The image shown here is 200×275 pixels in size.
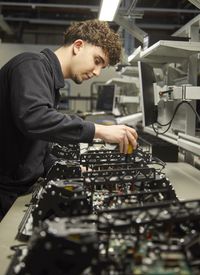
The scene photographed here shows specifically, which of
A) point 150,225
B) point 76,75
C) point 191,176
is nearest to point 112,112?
point 191,176

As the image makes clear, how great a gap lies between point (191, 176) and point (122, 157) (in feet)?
1.86

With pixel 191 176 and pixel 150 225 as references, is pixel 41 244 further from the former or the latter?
pixel 191 176

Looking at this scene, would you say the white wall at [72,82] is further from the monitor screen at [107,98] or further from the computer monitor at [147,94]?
the computer monitor at [147,94]

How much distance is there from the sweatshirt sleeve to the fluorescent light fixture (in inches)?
54.3

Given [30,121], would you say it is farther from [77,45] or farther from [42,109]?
[77,45]

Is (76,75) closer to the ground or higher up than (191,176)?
higher up

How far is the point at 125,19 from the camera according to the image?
12.5 feet

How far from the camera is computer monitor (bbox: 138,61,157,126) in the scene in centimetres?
292

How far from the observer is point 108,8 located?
9.48 ft

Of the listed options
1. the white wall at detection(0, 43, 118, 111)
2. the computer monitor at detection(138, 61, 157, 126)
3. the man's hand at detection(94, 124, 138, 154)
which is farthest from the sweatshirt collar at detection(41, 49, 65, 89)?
the white wall at detection(0, 43, 118, 111)

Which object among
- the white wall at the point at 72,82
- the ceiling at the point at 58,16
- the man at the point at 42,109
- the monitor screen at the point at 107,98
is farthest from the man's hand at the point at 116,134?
the white wall at the point at 72,82

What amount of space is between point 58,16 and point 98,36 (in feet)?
20.2

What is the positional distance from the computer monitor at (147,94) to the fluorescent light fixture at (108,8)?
438 millimetres

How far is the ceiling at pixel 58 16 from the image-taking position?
6.60 metres
